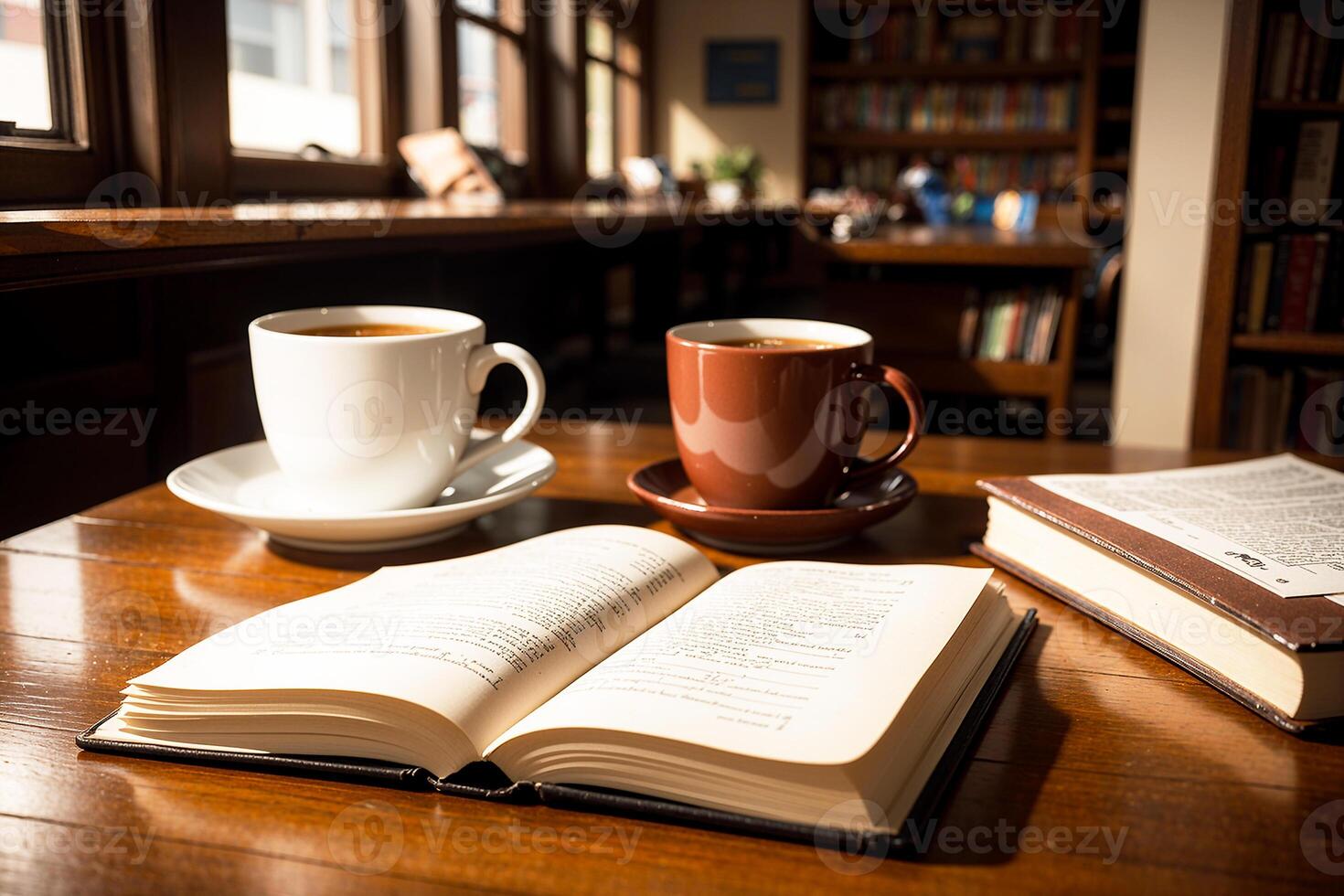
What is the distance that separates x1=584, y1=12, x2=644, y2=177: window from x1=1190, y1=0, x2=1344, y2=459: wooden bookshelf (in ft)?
11.9

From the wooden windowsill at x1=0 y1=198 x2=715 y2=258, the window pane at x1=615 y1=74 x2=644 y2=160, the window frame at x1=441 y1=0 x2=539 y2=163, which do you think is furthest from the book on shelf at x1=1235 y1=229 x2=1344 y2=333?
the window pane at x1=615 y1=74 x2=644 y2=160

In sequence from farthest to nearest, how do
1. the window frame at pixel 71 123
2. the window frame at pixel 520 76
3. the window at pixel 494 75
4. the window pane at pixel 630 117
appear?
1. the window pane at pixel 630 117
2. the window frame at pixel 520 76
3. the window at pixel 494 75
4. the window frame at pixel 71 123

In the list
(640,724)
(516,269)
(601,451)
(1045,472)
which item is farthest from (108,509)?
(516,269)

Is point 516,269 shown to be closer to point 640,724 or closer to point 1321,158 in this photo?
point 1321,158

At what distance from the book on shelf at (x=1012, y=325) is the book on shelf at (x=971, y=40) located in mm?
4327

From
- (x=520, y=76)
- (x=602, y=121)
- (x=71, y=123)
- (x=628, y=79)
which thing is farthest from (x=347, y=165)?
(x=628, y=79)

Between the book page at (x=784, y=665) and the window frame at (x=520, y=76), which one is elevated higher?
the window frame at (x=520, y=76)

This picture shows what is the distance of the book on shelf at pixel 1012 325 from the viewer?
251cm

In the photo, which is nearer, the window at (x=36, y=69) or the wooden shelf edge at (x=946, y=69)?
the window at (x=36, y=69)

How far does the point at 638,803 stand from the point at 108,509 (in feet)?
1.67

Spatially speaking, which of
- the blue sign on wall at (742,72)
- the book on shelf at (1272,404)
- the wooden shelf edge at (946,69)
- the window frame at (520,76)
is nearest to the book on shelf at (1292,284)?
the book on shelf at (1272,404)

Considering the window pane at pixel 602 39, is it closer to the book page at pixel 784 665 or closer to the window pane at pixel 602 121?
the window pane at pixel 602 121

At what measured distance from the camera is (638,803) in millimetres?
339

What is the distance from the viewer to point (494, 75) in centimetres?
434
